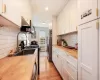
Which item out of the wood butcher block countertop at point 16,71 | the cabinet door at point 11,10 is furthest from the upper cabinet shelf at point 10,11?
the wood butcher block countertop at point 16,71

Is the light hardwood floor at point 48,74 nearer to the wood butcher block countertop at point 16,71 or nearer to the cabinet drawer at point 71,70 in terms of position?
the cabinet drawer at point 71,70

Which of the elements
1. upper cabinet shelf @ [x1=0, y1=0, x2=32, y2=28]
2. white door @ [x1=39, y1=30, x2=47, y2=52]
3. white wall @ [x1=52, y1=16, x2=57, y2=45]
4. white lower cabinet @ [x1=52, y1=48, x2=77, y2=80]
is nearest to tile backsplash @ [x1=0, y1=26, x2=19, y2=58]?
upper cabinet shelf @ [x1=0, y1=0, x2=32, y2=28]

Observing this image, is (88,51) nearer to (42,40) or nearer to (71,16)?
(71,16)

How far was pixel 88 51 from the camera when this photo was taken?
109 cm

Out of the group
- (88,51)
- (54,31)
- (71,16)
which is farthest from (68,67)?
(54,31)

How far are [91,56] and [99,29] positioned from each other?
1.11 feet

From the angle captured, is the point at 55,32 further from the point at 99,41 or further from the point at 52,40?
the point at 99,41

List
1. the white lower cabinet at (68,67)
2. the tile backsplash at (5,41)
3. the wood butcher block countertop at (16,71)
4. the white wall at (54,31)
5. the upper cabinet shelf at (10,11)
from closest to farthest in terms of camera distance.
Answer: the wood butcher block countertop at (16,71) < the upper cabinet shelf at (10,11) < the tile backsplash at (5,41) < the white lower cabinet at (68,67) < the white wall at (54,31)

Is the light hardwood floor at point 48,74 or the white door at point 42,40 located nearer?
the light hardwood floor at point 48,74

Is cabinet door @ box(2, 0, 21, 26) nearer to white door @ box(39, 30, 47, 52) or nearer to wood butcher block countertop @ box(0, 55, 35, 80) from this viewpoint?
wood butcher block countertop @ box(0, 55, 35, 80)

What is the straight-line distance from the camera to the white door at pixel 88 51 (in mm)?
959

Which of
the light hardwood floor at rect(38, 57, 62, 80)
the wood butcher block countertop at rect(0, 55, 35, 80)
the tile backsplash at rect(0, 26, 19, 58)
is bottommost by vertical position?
the light hardwood floor at rect(38, 57, 62, 80)

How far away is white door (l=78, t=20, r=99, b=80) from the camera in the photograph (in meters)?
0.96

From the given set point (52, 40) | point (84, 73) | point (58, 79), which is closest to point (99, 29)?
point (84, 73)
